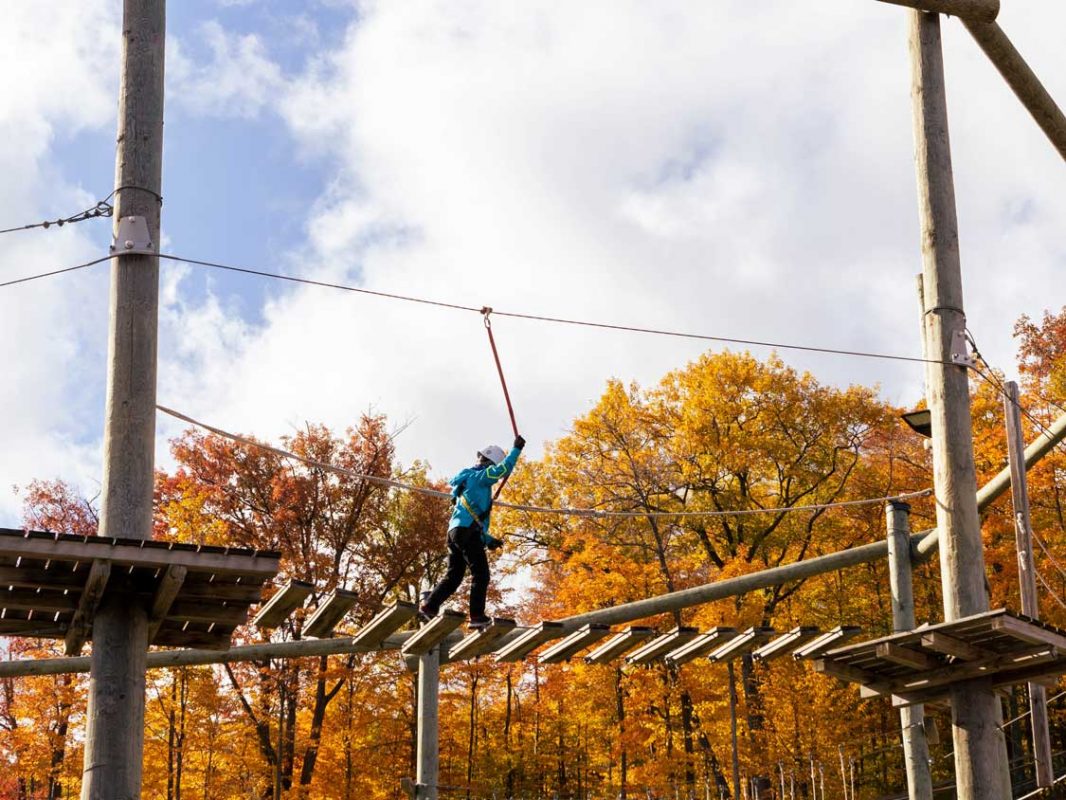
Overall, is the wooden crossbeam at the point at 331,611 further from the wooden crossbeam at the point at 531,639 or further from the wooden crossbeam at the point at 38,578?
the wooden crossbeam at the point at 38,578

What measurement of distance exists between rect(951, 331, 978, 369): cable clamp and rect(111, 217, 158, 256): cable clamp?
17.5 ft

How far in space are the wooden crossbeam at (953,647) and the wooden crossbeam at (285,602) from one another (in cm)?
402

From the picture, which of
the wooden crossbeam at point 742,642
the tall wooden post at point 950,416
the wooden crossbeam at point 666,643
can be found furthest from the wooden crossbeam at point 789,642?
the tall wooden post at point 950,416

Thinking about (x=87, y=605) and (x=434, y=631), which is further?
(x=434, y=631)

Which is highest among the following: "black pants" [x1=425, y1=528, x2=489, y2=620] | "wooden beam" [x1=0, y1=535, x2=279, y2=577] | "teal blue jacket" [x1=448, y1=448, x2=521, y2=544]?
"teal blue jacket" [x1=448, y1=448, x2=521, y2=544]

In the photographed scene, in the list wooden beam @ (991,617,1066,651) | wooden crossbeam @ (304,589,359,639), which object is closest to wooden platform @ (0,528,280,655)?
wooden crossbeam @ (304,589,359,639)

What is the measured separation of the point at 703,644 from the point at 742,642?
1.13 ft

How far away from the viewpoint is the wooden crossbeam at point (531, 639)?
9898mm

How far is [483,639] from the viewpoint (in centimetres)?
1035

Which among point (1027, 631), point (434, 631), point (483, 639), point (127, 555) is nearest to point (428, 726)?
point (483, 639)

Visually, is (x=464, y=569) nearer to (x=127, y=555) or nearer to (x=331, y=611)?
(x=331, y=611)

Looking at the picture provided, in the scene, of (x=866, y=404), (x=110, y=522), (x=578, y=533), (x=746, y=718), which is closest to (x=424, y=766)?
(x=110, y=522)

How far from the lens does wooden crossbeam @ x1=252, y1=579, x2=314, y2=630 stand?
8484 mm

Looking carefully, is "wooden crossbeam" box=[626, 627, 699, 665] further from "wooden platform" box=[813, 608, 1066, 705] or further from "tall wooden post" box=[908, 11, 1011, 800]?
"tall wooden post" box=[908, 11, 1011, 800]
